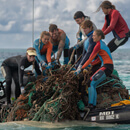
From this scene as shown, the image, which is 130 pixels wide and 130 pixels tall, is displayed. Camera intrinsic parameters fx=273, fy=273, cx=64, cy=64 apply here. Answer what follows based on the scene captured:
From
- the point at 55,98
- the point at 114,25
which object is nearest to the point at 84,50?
the point at 114,25

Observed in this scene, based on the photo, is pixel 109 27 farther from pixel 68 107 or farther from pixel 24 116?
pixel 24 116

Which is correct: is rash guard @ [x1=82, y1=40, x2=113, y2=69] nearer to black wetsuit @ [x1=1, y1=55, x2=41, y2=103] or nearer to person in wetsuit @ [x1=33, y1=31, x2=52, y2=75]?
person in wetsuit @ [x1=33, y1=31, x2=52, y2=75]

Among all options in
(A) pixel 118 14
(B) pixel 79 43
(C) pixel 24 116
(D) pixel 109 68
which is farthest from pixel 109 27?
(C) pixel 24 116

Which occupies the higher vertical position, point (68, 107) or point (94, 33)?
point (94, 33)

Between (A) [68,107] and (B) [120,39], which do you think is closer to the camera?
(A) [68,107]

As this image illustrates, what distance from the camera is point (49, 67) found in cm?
695

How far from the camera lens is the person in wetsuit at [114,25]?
7.22 metres

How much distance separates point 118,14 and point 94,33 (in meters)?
1.57

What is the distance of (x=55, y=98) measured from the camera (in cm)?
614

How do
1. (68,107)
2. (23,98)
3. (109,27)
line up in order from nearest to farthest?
(68,107), (23,98), (109,27)

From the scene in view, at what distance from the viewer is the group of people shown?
6.14 m

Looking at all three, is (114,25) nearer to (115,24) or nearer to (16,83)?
(115,24)

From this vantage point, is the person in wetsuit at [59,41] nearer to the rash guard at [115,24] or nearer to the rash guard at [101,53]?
the rash guard at [115,24]

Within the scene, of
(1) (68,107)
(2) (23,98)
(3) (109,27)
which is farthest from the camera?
(3) (109,27)
